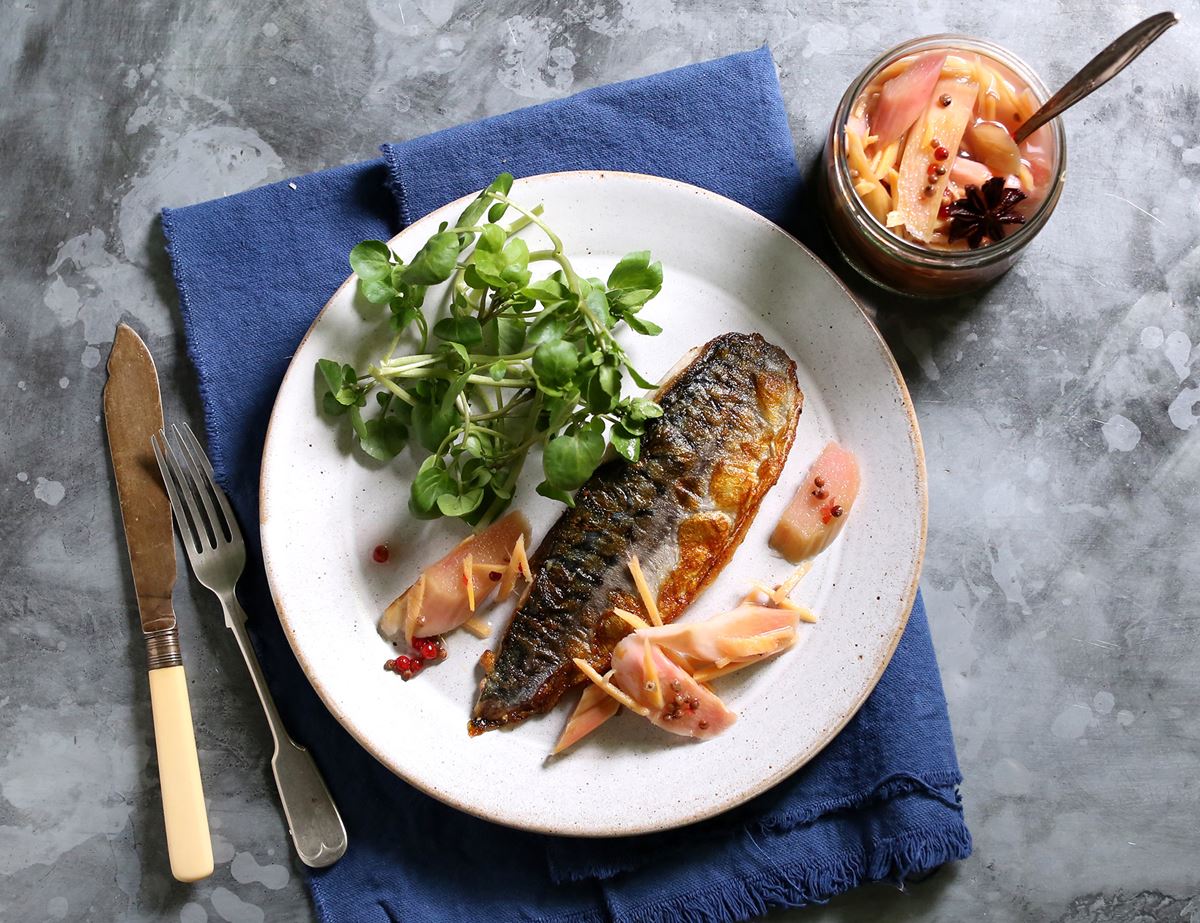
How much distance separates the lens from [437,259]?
220cm

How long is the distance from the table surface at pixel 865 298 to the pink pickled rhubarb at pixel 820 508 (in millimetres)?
372

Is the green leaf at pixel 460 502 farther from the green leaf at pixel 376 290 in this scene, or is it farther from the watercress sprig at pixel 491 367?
the green leaf at pixel 376 290

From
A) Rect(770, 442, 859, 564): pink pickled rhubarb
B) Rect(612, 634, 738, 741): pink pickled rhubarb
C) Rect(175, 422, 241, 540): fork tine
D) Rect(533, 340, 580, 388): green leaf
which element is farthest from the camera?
Rect(175, 422, 241, 540): fork tine

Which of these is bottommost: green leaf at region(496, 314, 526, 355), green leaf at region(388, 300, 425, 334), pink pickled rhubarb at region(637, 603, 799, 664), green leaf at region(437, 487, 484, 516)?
pink pickled rhubarb at region(637, 603, 799, 664)

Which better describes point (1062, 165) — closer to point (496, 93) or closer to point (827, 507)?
point (827, 507)

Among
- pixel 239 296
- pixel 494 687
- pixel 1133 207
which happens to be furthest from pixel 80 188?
pixel 1133 207

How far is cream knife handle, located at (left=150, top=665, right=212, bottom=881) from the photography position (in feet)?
8.38

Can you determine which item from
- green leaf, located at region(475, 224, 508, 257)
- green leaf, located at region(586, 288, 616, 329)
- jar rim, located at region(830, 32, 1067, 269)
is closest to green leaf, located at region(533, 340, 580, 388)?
green leaf, located at region(586, 288, 616, 329)

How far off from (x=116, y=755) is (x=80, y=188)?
66.6 inches

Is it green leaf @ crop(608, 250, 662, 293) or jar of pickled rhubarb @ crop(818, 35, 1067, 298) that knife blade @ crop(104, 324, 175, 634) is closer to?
green leaf @ crop(608, 250, 662, 293)

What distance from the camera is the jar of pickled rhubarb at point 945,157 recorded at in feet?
7.62

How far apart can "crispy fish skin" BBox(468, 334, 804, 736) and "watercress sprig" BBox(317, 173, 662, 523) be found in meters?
0.13

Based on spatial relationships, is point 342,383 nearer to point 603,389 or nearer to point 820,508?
point 603,389

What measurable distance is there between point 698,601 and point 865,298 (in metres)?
1.03
